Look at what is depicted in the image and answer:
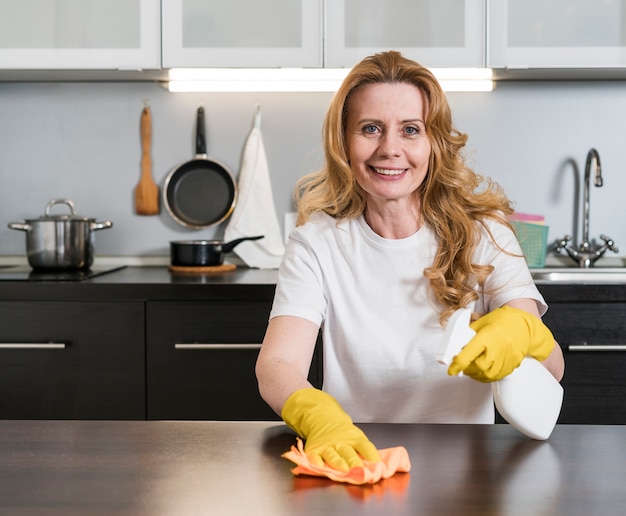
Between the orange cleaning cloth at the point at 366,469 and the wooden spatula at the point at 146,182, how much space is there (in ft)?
6.75

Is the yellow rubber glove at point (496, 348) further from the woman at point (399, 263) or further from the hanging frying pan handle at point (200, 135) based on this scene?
the hanging frying pan handle at point (200, 135)

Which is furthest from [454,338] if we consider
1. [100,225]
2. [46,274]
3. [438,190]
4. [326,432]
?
[100,225]

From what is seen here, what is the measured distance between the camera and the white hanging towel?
2.93 m

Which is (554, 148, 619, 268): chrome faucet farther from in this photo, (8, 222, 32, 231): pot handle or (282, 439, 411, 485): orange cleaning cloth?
(282, 439, 411, 485): orange cleaning cloth

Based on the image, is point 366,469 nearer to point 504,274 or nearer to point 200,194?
point 504,274

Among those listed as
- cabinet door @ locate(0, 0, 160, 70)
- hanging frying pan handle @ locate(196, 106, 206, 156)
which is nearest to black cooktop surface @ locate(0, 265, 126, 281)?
hanging frying pan handle @ locate(196, 106, 206, 156)

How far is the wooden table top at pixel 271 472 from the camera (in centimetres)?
90

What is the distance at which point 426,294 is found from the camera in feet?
5.38

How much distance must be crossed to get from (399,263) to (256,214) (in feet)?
4.38

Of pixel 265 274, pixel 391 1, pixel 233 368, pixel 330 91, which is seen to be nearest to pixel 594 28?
pixel 391 1

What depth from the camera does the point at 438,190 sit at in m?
1.71

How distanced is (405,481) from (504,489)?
111 millimetres

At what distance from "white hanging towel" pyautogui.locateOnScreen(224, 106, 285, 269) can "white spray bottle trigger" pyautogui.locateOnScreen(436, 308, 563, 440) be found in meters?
1.78

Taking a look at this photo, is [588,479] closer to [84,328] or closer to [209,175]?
[84,328]
